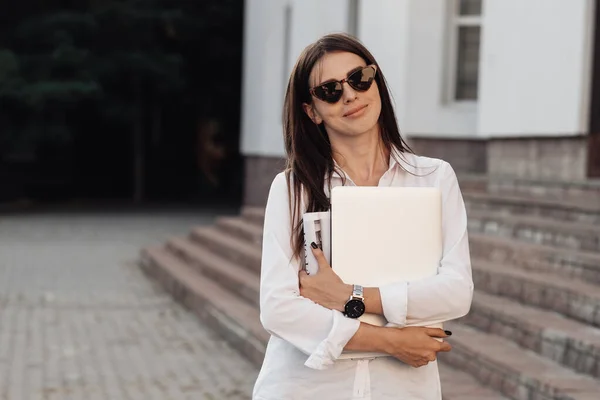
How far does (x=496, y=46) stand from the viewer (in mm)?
10805

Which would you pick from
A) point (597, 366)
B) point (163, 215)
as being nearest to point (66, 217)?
point (163, 215)

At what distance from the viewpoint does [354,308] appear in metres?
2.35

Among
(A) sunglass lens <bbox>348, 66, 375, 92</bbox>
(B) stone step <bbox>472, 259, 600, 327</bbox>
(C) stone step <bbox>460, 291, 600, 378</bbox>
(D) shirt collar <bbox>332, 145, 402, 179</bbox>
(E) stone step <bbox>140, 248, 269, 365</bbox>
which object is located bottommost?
(E) stone step <bbox>140, 248, 269, 365</bbox>

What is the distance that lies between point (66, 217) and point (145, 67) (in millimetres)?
4071

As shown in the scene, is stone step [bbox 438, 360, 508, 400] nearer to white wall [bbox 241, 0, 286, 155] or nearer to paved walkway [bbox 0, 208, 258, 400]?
paved walkway [bbox 0, 208, 258, 400]

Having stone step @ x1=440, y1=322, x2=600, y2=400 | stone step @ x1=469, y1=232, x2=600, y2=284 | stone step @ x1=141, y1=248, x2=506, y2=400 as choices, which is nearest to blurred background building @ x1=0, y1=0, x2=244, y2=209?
stone step @ x1=141, y1=248, x2=506, y2=400

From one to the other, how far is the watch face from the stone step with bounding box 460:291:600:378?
3.14m

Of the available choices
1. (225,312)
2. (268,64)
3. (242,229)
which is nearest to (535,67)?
(225,312)

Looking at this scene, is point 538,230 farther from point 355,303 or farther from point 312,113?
point 355,303

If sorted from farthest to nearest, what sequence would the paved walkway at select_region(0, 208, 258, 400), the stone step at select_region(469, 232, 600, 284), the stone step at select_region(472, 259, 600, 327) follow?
the paved walkway at select_region(0, 208, 258, 400) < the stone step at select_region(469, 232, 600, 284) < the stone step at select_region(472, 259, 600, 327)

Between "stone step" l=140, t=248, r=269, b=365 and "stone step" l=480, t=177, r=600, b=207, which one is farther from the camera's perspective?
"stone step" l=480, t=177, r=600, b=207

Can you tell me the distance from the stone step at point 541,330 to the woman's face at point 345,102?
10.3ft

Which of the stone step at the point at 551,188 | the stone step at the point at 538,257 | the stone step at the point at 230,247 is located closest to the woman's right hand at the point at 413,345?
the stone step at the point at 538,257

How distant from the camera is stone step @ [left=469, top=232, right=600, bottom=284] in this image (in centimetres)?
648
